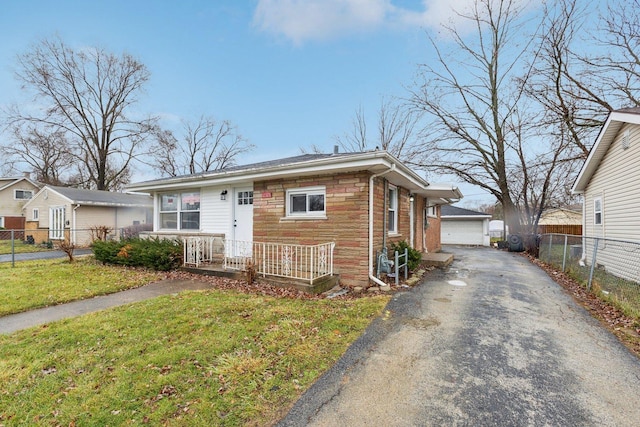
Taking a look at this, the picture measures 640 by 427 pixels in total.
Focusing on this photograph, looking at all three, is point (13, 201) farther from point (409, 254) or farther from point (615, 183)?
point (615, 183)

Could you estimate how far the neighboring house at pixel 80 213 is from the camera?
16.6 meters

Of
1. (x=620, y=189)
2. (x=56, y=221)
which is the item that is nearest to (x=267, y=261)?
(x=620, y=189)

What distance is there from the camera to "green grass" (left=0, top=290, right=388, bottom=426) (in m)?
2.44

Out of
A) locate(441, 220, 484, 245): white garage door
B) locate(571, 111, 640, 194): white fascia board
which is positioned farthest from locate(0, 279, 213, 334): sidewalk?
locate(441, 220, 484, 245): white garage door

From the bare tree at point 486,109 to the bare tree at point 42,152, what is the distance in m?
30.9

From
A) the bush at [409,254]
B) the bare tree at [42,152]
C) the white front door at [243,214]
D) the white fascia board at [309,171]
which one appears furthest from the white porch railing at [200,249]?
the bare tree at [42,152]

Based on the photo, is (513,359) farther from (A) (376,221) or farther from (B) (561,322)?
(A) (376,221)

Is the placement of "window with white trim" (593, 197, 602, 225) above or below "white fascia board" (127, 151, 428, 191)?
below

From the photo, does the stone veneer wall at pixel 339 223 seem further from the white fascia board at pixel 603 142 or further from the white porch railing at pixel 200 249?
the white fascia board at pixel 603 142

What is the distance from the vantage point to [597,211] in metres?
10.2

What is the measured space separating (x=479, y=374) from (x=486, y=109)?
20.0 metres

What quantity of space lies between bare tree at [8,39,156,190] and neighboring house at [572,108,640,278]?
31.6 metres

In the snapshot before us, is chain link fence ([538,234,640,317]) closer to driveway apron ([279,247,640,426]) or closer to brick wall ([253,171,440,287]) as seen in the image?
driveway apron ([279,247,640,426])

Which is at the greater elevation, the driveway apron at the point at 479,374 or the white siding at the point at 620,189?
the white siding at the point at 620,189
